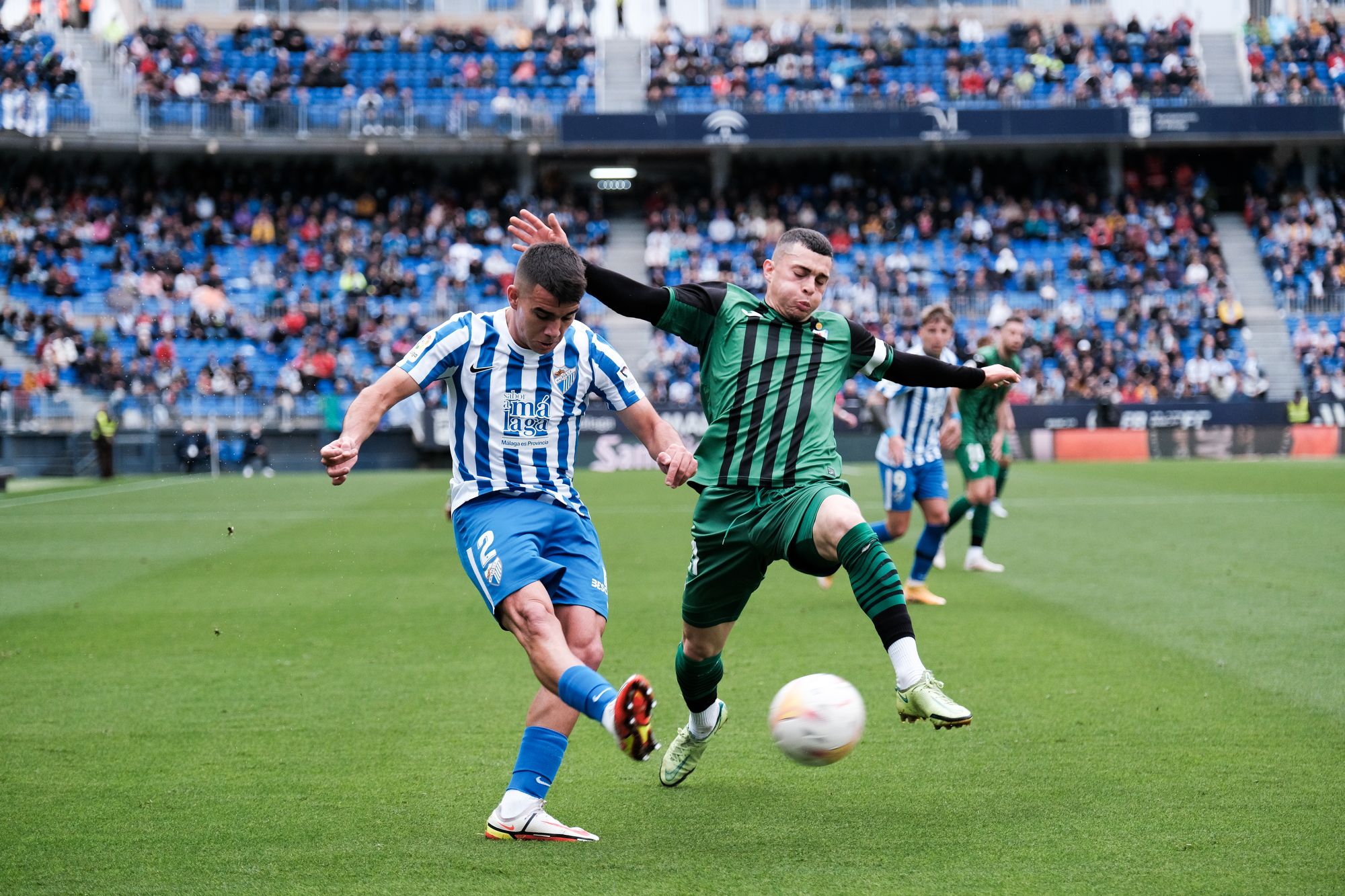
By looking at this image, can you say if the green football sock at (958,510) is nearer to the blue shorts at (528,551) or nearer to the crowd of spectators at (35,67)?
the blue shorts at (528,551)

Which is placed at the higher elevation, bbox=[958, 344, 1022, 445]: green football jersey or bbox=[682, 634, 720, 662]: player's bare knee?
bbox=[958, 344, 1022, 445]: green football jersey

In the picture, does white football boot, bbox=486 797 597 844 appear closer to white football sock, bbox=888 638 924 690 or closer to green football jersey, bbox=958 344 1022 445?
white football sock, bbox=888 638 924 690

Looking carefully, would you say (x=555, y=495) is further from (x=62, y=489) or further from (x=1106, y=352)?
(x=1106, y=352)

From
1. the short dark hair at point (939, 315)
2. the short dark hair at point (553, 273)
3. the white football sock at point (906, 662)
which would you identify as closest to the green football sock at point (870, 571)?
the white football sock at point (906, 662)

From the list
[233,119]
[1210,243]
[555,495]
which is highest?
[233,119]

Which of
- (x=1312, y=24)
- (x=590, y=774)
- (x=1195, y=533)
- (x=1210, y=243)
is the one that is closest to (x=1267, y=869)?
(x=590, y=774)

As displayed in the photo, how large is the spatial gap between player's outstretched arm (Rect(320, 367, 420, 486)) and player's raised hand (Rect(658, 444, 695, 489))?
977 millimetres

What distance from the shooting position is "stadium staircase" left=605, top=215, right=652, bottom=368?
37656 millimetres

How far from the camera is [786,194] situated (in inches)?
1649

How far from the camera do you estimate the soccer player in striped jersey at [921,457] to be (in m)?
10.7

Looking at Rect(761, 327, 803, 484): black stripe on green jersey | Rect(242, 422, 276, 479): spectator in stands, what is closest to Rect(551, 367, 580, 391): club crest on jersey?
Rect(761, 327, 803, 484): black stripe on green jersey

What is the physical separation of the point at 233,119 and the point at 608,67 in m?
12.1

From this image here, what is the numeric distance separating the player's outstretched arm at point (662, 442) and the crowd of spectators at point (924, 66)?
3675 cm

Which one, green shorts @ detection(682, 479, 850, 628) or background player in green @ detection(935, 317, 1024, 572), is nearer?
green shorts @ detection(682, 479, 850, 628)
